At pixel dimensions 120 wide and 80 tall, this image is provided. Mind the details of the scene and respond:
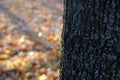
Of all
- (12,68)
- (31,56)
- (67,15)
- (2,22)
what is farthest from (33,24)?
(67,15)

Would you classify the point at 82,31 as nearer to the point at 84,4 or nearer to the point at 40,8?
the point at 84,4

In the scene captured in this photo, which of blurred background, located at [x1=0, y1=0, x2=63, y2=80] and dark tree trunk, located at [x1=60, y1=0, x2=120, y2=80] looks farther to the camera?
blurred background, located at [x1=0, y1=0, x2=63, y2=80]

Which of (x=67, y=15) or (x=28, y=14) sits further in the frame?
(x=28, y=14)

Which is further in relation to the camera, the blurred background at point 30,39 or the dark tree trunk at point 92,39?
the blurred background at point 30,39
